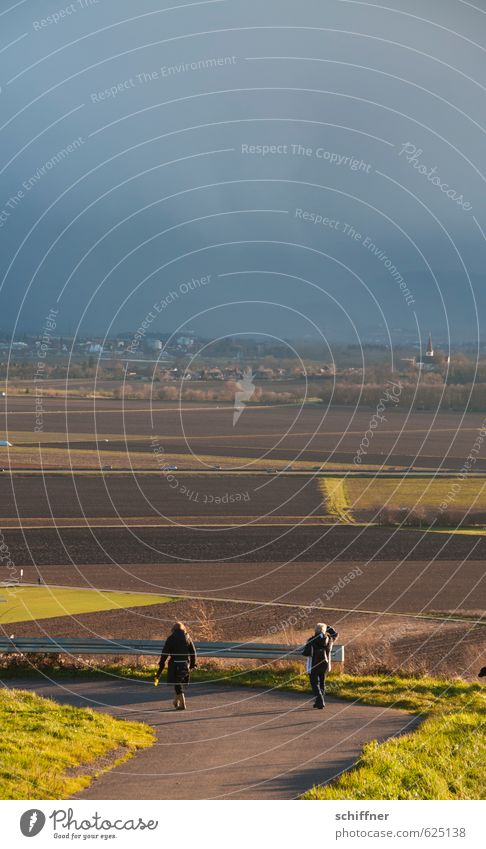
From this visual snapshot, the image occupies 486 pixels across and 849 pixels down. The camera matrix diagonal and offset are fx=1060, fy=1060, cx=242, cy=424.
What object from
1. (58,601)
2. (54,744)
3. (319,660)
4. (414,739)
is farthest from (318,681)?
(58,601)

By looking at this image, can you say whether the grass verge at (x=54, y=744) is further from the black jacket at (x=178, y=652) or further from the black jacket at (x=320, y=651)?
the black jacket at (x=320, y=651)

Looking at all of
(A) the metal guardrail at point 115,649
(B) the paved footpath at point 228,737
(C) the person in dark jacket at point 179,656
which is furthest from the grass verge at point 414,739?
(C) the person in dark jacket at point 179,656

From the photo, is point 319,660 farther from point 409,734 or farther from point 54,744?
point 54,744

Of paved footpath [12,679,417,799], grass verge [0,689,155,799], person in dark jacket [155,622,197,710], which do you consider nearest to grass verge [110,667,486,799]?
paved footpath [12,679,417,799]

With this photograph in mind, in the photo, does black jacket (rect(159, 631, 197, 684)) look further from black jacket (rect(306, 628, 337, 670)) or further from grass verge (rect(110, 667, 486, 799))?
grass verge (rect(110, 667, 486, 799))

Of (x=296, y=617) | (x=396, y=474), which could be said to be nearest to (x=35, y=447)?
(x=396, y=474)
